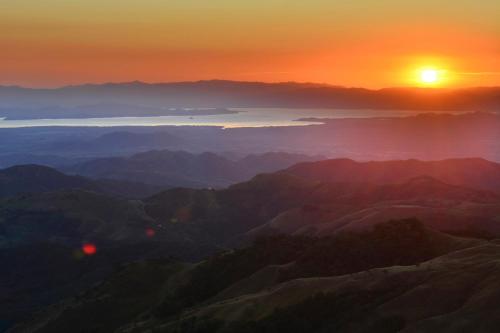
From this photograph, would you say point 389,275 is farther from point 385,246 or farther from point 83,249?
point 83,249

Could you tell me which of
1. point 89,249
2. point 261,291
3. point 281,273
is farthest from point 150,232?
point 261,291

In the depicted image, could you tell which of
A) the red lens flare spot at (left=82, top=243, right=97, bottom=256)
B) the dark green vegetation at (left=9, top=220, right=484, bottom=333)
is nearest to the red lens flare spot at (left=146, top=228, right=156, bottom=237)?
the red lens flare spot at (left=82, top=243, right=97, bottom=256)


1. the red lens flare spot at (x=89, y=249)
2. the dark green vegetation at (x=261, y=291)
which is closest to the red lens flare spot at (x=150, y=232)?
the red lens flare spot at (x=89, y=249)

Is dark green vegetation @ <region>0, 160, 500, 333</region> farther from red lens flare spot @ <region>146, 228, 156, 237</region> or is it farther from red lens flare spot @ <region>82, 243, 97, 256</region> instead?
red lens flare spot @ <region>82, 243, 97, 256</region>

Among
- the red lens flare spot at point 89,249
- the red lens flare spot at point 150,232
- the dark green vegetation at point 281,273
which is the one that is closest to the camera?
the dark green vegetation at point 281,273

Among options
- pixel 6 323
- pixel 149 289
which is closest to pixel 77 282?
pixel 6 323

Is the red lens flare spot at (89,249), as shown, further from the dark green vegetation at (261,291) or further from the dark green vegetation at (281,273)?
the dark green vegetation at (261,291)

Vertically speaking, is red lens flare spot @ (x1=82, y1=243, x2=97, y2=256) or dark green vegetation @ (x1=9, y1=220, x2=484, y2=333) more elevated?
dark green vegetation @ (x1=9, y1=220, x2=484, y2=333)

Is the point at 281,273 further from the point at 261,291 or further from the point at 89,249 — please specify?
the point at 89,249
